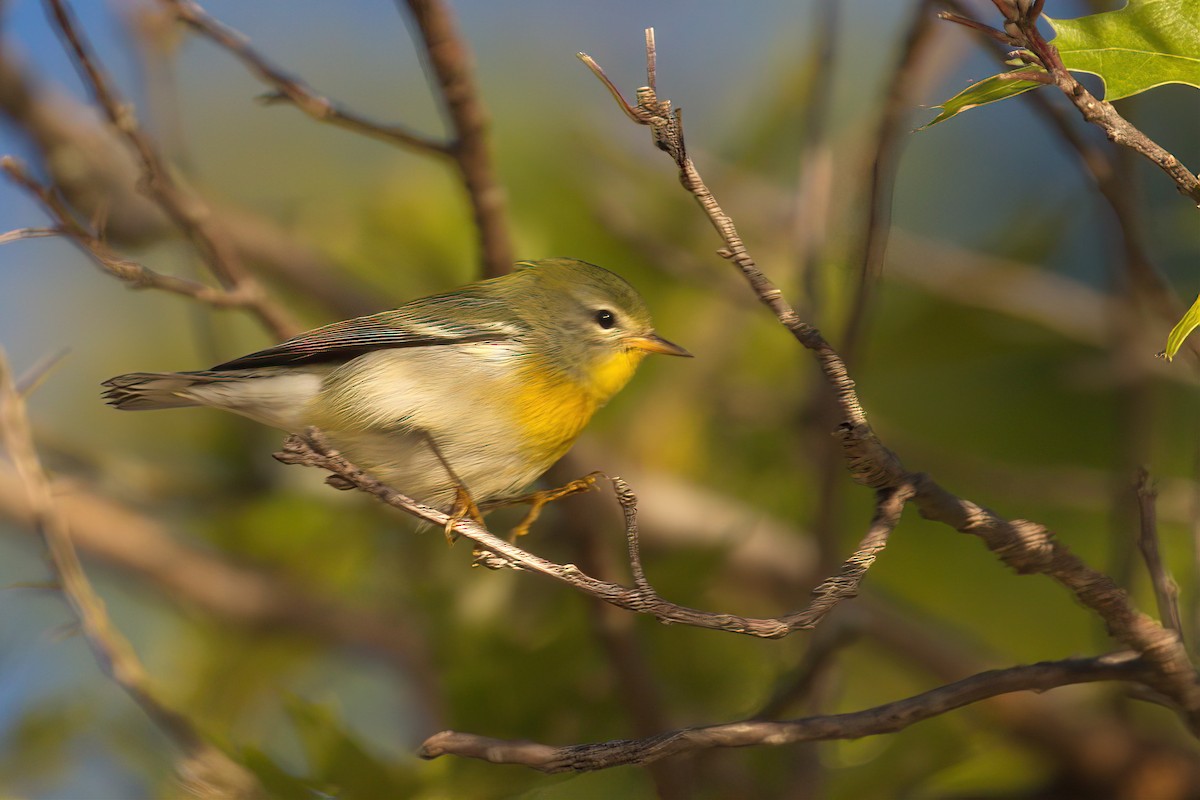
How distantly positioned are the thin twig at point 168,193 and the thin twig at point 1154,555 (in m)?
1.37

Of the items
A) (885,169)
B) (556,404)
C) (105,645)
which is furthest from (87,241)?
(885,169)

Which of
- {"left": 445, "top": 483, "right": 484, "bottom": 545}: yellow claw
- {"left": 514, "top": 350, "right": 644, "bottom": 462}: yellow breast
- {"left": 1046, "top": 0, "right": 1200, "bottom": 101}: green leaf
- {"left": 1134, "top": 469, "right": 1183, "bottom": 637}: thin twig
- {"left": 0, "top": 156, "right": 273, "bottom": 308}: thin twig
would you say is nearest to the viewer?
{"left": 1046, "top": 0, "right": 1200, "bottom": 101}: green leaf

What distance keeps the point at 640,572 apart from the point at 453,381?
0.78m

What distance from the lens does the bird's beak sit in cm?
185

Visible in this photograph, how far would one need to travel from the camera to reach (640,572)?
1.14 m

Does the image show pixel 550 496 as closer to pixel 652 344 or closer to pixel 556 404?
pixel 556 404

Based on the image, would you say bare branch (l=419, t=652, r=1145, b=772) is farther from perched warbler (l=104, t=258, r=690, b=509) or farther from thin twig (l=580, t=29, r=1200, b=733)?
perched warbler (l=104, t=258, r=690, b=509)

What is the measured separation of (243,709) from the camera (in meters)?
2.81

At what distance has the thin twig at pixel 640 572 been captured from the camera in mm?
1079

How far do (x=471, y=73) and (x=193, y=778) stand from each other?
1.17 metres

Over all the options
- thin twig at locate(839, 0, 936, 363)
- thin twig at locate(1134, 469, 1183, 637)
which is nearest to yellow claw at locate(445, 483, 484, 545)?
thin twig at locate(839, 0, 936, 363)

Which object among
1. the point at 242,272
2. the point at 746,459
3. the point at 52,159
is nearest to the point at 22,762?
the point at 242,272

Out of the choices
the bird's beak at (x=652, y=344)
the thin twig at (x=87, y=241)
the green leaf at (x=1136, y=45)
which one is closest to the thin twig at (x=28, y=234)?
the thin twig at (x=87, y=241)

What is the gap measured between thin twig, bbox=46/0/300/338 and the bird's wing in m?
0.17
